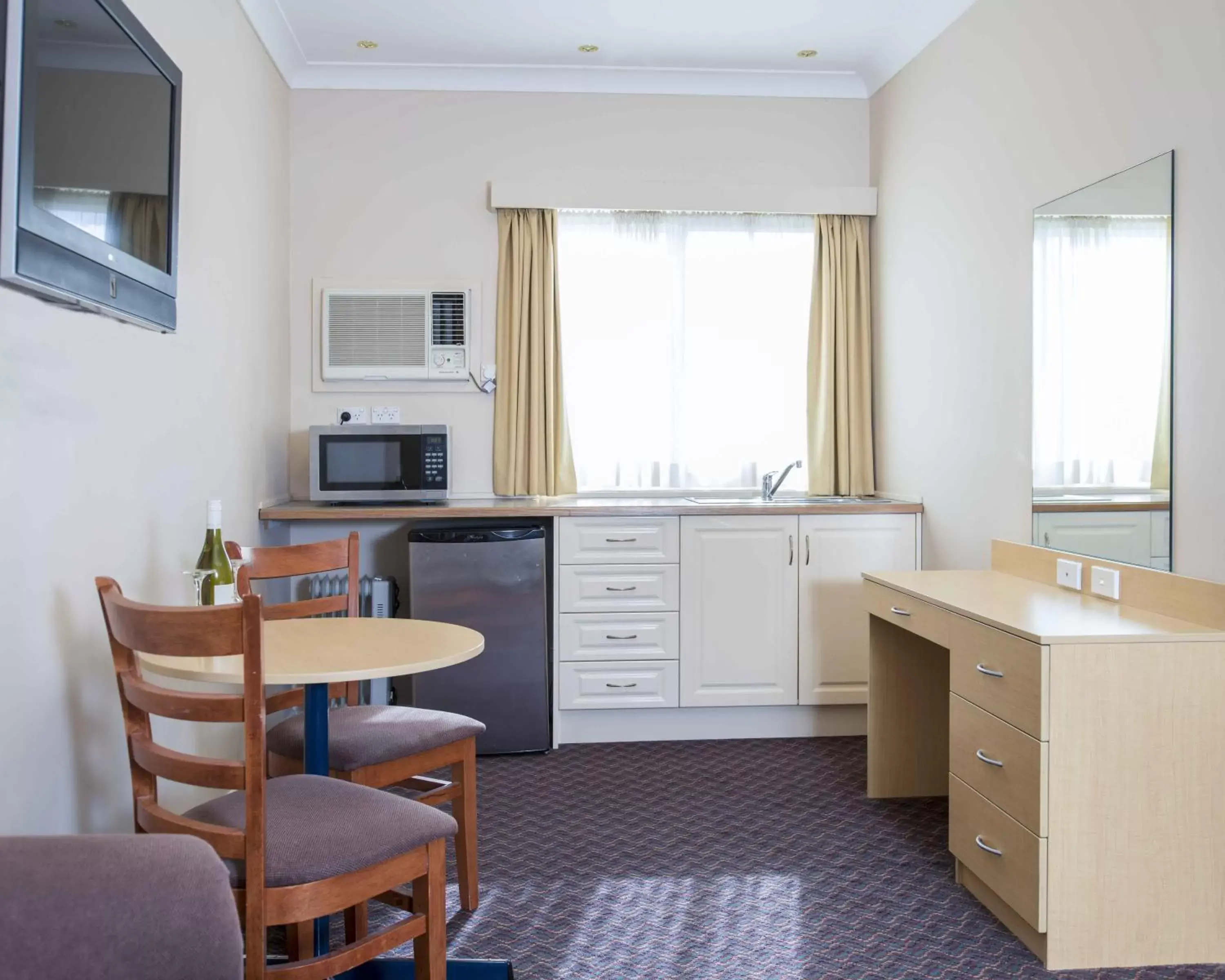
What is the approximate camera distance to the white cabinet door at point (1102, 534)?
7.75 feet

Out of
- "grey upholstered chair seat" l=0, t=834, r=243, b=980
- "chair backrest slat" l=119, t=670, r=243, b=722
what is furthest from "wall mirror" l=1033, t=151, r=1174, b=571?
"grey upholstered chair seat" l=0, t=834, r=243, b=980

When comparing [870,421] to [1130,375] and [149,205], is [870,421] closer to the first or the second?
[1130,375]

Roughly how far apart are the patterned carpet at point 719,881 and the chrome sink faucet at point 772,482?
1.10 metres

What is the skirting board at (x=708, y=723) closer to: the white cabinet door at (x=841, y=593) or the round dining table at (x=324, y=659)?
the white cabinet door at (x=841, y=593)

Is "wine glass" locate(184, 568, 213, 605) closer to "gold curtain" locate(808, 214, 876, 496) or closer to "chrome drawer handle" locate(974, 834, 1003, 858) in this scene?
A: "chrome drawer handle" locate(974, 834, 1003, 858)

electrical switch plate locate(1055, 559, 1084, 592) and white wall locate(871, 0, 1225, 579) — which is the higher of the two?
white wall locate(871, 0, 1225, 579)

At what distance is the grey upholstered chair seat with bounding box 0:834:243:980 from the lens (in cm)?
100

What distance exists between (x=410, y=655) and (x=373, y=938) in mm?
472

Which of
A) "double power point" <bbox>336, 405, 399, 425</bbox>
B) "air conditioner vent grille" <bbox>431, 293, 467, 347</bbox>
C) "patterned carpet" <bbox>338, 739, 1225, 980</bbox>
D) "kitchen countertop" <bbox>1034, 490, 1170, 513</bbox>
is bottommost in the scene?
"patterned carpet" <bbox>338, 739, 1225, 980</bbox>

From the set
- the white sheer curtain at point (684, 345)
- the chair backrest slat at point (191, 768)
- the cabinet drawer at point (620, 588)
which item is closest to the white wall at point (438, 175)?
the white sheer curtain at point (684, 345)

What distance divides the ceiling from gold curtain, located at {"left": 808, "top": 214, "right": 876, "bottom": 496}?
25.7 inches

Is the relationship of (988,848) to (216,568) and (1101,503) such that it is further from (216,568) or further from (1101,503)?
(216,568)

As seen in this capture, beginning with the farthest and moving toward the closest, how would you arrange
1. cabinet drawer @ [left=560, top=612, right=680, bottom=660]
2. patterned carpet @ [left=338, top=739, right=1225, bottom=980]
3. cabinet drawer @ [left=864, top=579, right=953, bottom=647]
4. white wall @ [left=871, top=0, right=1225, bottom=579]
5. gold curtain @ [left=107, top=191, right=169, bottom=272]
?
cabinet drawer @ [left=560, top=612, right=680, bottom=660], cabinet drawer @ [left=864, top=579, right=953, bottom=647], white wall @ [left=871, top=0, right=1225, bottom=579], patterned carpet @ [left=338, top=739, right=1225, bottom=980], gold curtain @ [left=107, top=191, right=169, bottom=272]

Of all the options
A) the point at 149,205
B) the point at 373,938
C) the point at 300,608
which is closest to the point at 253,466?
the point at 300,608
